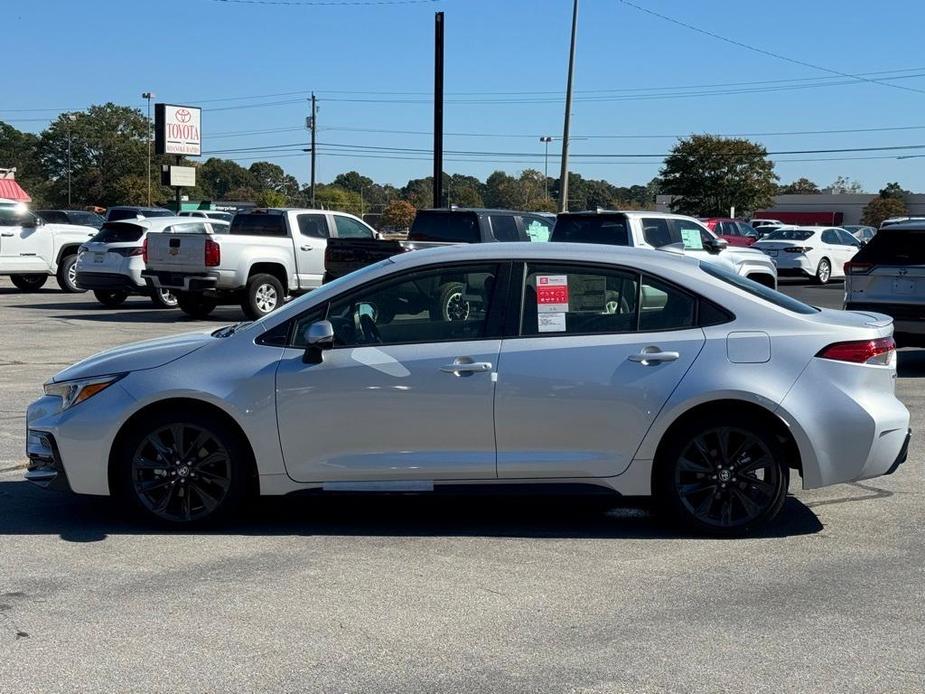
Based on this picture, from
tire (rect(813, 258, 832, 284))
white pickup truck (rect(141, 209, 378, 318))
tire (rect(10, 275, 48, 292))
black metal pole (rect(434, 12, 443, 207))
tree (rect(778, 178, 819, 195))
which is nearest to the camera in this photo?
white pickup truck (rect(141, 209, 378, 318))

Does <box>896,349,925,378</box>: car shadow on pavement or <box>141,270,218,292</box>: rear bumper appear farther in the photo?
<box>141,270,218,292</box>: rear bumper

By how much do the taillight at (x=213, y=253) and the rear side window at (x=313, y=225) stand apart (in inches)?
68.4

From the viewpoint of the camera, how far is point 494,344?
638 centimetres

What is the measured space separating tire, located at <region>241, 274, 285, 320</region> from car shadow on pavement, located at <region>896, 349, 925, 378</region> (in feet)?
32.3

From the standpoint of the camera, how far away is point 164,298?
843 inches

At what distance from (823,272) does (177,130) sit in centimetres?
3027

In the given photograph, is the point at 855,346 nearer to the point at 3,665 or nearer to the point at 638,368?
the point at 638,368

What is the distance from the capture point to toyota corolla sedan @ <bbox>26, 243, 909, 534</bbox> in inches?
248

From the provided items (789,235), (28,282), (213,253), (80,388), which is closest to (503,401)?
(80,388)

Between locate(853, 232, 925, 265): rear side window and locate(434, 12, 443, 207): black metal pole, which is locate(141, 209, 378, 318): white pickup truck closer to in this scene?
locate(434, 12, 443, 207): black metal pole

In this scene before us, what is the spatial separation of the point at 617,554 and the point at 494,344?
1298 millimetres

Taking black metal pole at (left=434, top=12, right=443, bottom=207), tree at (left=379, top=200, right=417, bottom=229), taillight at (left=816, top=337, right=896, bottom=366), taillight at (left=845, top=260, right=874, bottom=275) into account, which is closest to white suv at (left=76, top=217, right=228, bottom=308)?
black metal pole at (left=434, top=12, right=443, bottom=207)

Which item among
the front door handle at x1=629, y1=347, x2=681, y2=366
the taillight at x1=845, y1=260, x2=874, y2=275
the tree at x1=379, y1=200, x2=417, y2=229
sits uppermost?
the tree at x1=379, y1=200, x2=417, y2=229

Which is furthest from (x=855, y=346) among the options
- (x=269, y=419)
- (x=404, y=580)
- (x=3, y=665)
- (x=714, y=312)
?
(x=3, y=665)
